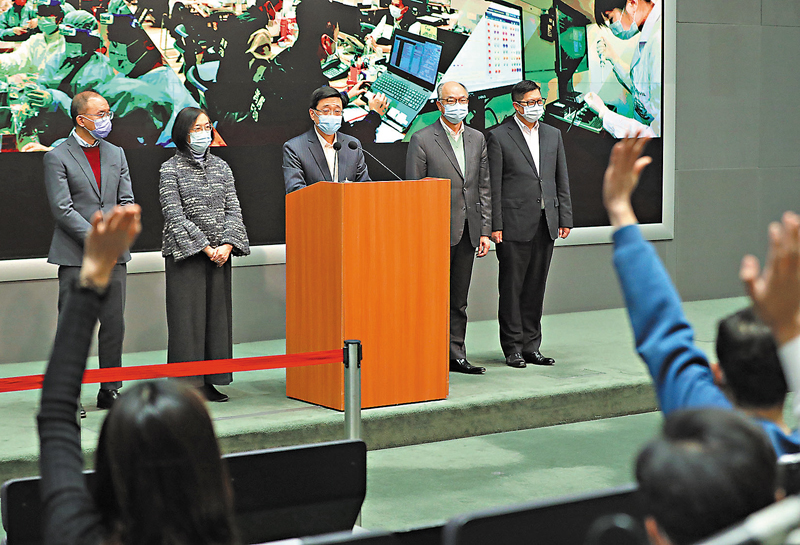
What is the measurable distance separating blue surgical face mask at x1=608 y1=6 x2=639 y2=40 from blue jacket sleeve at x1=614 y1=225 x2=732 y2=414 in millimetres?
6893

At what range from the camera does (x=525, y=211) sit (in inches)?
245

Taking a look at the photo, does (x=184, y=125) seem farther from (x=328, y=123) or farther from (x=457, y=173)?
(x=457, y=173)

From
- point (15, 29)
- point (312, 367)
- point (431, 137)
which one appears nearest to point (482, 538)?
point (312, 367)

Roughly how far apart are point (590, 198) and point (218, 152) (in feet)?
10.2

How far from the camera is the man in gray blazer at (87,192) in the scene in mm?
5000

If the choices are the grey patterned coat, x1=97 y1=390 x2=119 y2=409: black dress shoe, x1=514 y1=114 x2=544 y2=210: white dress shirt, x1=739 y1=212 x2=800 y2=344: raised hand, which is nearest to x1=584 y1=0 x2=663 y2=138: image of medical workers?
x1=514 y1=114 x2=544 y2=210: white dress shirt

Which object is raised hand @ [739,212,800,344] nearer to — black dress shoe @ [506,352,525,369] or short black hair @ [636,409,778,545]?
short black hair @ [636,409,778,545]

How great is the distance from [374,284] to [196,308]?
972 millimetres

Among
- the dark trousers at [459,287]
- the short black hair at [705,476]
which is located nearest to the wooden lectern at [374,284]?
the dark trousers at [459,287]

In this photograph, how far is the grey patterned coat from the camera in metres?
5.18

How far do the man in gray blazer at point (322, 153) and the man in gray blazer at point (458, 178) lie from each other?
0.45m

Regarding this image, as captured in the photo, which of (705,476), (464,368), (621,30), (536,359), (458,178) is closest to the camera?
(705,476)

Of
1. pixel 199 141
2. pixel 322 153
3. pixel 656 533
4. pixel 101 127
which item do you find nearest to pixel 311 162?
pixel 322 153

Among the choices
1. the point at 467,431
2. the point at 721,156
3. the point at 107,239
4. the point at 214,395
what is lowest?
the point at 467,431
